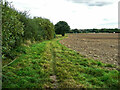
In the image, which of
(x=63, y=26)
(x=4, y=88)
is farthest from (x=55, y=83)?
(x=63, y=26)

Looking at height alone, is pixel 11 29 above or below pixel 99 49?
above

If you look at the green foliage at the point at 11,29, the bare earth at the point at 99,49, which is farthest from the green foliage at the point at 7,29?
the bare earth at the point at 99,49

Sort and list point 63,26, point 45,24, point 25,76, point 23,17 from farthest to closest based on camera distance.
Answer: point 63,26
point 45,24
point 23,17
point 25,76

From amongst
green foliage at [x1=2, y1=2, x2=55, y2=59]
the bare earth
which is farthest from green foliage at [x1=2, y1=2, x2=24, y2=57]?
the bare earth

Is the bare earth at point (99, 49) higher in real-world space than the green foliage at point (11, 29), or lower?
lower

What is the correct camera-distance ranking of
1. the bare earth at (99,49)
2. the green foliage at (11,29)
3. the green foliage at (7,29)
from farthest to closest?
the bare earth at (99,49) → the green foliage at (11,29) → the green foliage at (7,29)

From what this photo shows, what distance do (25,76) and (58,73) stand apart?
4.38ft

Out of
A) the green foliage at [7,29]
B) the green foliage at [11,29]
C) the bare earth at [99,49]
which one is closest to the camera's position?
the green foliage at [7,29]

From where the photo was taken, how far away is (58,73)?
547 cm

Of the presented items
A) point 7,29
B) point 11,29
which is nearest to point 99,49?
point 11,29

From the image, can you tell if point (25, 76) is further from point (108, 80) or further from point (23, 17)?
point (23, 17)

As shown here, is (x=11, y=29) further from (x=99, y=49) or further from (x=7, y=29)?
(x=99, y=49)

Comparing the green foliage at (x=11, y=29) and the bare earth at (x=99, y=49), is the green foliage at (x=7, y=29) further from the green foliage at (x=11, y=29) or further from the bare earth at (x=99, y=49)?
the bare earth at (x=99, y=49)

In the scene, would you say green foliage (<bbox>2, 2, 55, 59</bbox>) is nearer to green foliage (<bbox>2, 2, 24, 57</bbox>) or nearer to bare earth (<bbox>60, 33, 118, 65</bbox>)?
green foliage (<bbox>2, 2, 24, 57</bbox>)
